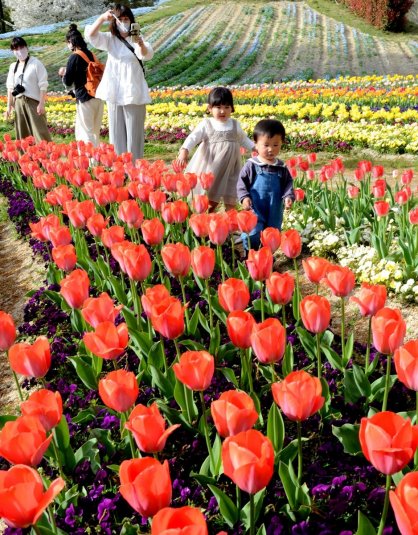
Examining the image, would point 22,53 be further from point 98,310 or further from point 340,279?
point 340,279

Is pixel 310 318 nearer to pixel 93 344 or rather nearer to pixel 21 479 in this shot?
pixel 93 344

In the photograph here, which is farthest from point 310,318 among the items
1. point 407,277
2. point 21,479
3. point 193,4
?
point 193,4

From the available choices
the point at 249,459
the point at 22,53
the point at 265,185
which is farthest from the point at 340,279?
the point at 22,53

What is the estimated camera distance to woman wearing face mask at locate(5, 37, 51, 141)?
766cm

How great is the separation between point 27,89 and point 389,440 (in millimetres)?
7816

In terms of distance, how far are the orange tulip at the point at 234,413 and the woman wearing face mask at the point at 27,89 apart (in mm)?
7226

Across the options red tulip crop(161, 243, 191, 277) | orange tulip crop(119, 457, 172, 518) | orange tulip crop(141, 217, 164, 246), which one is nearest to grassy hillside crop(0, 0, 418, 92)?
orange tulip crop(141, 217, 164, 246)

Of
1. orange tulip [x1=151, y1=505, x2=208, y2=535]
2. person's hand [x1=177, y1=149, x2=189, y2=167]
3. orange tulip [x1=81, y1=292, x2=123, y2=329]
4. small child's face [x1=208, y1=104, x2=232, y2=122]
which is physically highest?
small child's face [x1=208, y1=104, x2=232, y2=122]

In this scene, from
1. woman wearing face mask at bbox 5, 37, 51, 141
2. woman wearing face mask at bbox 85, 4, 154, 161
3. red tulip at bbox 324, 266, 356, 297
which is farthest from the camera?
woman wearing face mask at bbox 5, 37, 51, 141

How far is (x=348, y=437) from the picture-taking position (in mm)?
1997

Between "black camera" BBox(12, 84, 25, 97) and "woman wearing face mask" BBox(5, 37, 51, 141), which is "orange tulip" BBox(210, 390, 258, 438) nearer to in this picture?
"woman wearing face mask" BBox(5, 37, 51, 141)

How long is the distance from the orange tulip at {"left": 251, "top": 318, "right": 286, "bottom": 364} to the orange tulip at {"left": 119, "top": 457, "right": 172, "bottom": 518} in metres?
0.62

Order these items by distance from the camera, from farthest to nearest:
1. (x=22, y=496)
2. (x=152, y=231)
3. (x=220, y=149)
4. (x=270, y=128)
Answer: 1. (x=220, y=149)
2. (x=270, y=128)
3. (x=152, y=231)
4. (x=22, y=496)

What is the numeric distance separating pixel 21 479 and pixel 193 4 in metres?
48.2
